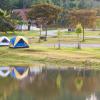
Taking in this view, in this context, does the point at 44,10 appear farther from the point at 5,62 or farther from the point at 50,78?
the point at 50,78

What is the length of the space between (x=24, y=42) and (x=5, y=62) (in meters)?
8.30

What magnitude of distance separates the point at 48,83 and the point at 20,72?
595 centimetres

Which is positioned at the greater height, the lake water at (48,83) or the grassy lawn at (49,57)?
the grassy lawn at (49,57)

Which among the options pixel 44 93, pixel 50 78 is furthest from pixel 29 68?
pixel 44 93

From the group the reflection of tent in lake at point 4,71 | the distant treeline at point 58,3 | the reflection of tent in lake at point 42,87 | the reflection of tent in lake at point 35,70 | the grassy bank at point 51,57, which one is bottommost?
the reflection of tent in lake at point 35,70

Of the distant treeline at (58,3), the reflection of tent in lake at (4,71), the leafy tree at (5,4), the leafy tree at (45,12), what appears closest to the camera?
the reflection of tent in lake at (4,71)

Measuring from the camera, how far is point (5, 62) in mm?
41312

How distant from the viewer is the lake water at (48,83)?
2606 centimetres

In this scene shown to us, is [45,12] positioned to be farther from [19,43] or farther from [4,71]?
[4,71]

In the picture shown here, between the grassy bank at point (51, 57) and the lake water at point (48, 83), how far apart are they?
2712mm

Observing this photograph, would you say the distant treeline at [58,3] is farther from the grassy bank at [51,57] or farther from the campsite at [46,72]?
the grassy bank at [51,57]

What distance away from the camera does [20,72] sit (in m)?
36.1

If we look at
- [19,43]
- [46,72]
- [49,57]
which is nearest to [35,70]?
[46,72]

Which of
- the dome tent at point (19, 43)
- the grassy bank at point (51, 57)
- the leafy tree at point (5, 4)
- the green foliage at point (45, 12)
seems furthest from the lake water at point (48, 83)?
the leafy tree at point (5, 4)
